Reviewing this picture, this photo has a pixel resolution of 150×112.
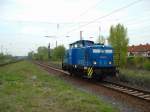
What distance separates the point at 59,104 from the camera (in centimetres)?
1212

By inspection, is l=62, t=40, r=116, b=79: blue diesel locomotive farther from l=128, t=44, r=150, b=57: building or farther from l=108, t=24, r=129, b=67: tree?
l=128, t=44, r=150, b=57: building

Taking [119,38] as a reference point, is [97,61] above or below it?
below

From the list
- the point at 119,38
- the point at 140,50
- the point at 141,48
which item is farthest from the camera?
the point at 141,48

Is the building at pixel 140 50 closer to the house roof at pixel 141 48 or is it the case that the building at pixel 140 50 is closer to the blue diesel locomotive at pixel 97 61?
the house roof at pixel 141 48

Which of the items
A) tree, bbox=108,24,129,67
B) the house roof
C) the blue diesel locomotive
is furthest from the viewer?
the house roof

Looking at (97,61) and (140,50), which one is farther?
(140,50)

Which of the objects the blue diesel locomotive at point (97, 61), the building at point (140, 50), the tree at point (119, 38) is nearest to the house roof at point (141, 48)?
the building at point (140, 50)

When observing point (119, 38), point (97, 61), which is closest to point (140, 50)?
point (119, 38)

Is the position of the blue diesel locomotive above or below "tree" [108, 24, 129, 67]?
below

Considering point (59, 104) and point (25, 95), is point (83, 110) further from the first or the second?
point (25, 95)

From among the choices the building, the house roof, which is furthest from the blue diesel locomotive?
the house roof

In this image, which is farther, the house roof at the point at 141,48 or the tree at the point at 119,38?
the house roof at the point at 141,48

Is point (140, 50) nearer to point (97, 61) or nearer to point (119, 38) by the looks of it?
point (119, 38)

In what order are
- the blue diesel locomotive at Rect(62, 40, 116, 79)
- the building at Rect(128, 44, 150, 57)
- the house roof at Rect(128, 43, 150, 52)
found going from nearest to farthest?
the blue diesel locomotive at Rect(62, 40, 116, 79) → the building at Rect(128, 44, 150, 57) → the house roof at Rect(128, 43, 150, 52)
